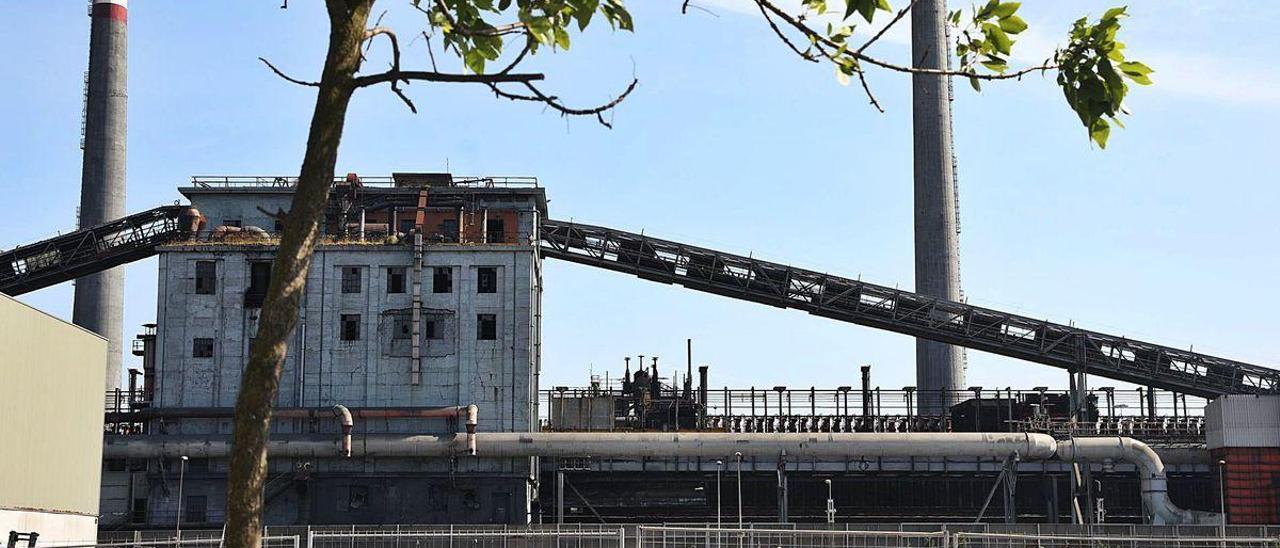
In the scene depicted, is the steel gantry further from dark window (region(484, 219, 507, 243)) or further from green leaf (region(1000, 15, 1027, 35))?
green leaf (region(1000, 15, 1027, 35))

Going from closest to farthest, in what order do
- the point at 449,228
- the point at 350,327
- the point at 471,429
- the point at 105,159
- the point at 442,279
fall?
1. the point at 471,429
2. the point at 350,327
3. the point at 442,279
4. the point at 449,228
5. the point at 105,159

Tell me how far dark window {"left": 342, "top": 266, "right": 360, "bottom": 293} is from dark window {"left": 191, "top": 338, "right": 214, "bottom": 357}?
6843 mm

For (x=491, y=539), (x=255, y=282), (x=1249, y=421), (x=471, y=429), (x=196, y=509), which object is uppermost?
(x=255, y=282)

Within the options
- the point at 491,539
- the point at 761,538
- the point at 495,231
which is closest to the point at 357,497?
the point at 495,231

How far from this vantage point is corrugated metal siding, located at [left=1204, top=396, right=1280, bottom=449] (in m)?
63.6

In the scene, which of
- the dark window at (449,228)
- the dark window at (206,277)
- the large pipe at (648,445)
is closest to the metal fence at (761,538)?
the large pipe at (648,445)

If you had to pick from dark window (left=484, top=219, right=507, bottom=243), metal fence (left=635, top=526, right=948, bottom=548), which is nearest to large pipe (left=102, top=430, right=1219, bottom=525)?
dark window (left=484, top=219, right=507, bottom=243)

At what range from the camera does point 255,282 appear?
6825 centimetres

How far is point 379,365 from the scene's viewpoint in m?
67.6

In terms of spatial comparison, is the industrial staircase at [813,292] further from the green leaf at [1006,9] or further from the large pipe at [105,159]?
the green leaf at [1006,9]

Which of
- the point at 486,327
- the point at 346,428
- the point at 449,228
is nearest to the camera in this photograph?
the point at 346,428

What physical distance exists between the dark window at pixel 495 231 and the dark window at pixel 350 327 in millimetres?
7805

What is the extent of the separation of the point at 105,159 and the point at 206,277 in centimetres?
3070

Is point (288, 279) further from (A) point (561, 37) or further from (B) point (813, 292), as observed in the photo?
(B) point (813, 292)
